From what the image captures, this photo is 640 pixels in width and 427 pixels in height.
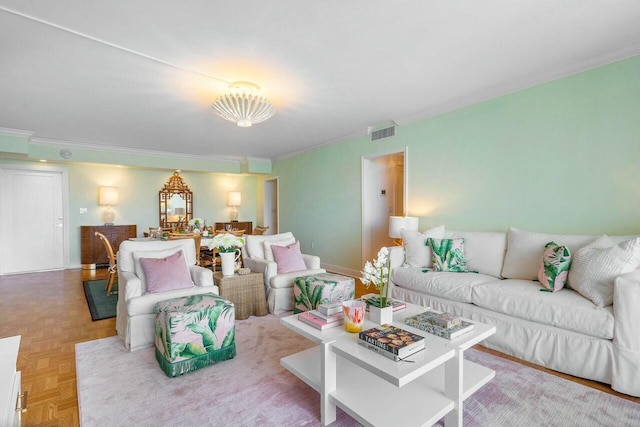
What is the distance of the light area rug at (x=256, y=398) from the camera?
1.73 metres

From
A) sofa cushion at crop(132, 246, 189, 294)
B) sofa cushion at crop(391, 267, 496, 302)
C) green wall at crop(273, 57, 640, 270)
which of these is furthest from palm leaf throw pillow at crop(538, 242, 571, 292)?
sofa cushion at crop(132, 246, 189, 294)

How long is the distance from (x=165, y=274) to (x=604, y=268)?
3500mm

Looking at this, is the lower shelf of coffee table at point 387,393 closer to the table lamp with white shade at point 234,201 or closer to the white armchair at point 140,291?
the white armchair at point 140,291

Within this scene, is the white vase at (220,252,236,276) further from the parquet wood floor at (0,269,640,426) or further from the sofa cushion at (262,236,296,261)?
the parquet wood floor at (0,269,640,426)

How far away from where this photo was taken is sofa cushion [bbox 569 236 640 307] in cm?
213

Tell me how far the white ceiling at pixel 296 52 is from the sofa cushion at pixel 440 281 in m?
2.01

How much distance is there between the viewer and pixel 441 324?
184cm

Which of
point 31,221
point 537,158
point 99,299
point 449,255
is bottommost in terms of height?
point 99,299

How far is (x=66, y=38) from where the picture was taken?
2359 mm

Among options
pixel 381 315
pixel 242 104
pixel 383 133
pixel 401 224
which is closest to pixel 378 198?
pixel 383 133

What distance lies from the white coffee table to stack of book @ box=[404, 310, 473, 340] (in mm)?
31

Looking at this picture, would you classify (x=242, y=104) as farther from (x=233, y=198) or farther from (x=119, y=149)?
(x=233, y=198)

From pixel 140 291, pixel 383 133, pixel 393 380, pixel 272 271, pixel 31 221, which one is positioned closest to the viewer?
pixel 393 380

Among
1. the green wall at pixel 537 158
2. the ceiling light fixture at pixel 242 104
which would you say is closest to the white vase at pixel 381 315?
the green wall at pixel 537 158
